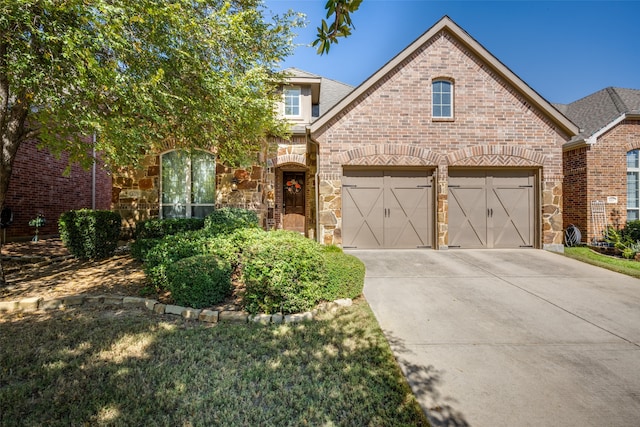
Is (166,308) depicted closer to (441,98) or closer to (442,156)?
(442,156)

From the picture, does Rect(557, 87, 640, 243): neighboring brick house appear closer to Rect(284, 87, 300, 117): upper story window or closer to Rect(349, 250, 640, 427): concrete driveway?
Rect(349, 250, 640, 427): concrete driveway

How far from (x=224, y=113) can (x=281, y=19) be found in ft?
10.6

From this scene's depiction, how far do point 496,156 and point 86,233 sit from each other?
11.7 metres

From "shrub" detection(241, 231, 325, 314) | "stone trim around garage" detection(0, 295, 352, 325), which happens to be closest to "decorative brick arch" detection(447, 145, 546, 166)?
"stone trim around garage" detection(0, 295, 352, 325)

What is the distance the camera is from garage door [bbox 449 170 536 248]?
890 cm

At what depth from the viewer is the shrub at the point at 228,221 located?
6473 millimetres

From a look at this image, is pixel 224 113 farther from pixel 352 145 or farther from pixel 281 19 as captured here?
pixel 352 145

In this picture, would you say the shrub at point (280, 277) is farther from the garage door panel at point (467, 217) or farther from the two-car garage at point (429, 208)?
the garage door panel at point (467, 217)

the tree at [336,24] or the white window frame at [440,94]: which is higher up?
the white window frame at [440,94]

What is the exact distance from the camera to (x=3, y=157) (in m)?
5.31

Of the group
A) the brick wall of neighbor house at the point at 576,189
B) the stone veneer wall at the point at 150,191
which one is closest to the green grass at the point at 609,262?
the brick wall of neighbor house at the point at 576,189

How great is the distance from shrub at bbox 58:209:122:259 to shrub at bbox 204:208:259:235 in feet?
8.90

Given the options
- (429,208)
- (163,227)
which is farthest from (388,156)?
(163,227)

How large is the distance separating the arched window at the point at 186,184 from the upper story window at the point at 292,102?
11.3ft
